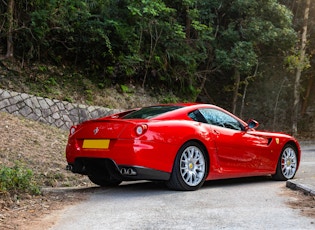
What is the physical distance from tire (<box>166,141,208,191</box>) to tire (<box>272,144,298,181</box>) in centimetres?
207

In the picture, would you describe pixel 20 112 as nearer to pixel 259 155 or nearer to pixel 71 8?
pixel 71 8

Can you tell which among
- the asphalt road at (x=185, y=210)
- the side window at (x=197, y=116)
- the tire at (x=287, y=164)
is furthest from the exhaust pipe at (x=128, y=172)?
the tire at (x=287, y=164)

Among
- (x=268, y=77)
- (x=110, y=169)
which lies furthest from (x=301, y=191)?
(x=268, y=77)

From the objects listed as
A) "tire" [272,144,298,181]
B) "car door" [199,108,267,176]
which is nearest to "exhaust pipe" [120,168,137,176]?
"car door" [199,108,267,176]

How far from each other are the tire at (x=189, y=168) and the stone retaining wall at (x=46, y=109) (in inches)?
292

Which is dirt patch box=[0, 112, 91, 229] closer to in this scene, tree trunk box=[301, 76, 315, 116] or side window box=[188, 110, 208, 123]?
side window box=[188, 110, 208, 123]

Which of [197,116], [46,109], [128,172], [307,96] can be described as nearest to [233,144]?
[197,116]

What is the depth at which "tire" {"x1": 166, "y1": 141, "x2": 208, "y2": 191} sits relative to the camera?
626 centimetres

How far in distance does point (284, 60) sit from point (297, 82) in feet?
4.44

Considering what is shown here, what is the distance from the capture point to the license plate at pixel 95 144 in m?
6.17

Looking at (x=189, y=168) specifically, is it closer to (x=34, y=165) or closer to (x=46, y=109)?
(x=34, y=165)

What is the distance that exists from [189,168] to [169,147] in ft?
1.71

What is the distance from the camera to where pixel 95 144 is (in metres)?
6.30

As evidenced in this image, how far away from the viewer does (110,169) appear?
6156mm
